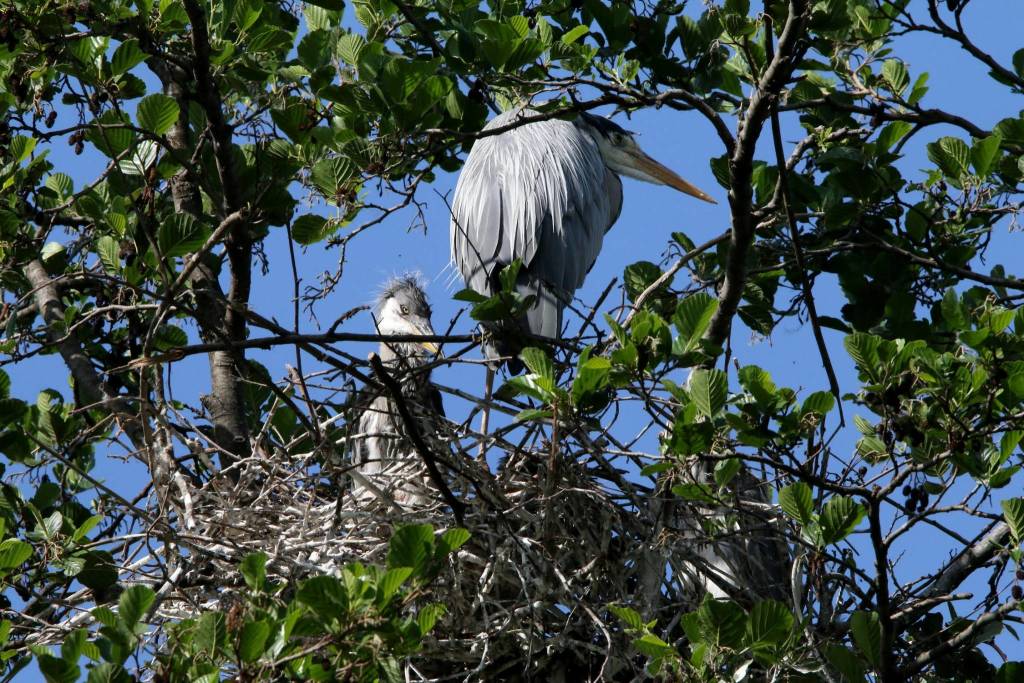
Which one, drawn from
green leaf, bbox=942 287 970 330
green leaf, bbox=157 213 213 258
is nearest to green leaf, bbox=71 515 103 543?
green leaf, bbox=157 213 213 258

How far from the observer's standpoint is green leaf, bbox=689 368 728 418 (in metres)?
2.89

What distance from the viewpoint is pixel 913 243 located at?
3.78 meters

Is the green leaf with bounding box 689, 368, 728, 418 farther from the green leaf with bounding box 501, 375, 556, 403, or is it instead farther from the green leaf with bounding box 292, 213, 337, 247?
the green leaf with bounding box 292, 213, 337, 247

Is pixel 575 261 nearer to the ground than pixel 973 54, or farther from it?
farther from it

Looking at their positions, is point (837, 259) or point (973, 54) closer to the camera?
point (973, 54)

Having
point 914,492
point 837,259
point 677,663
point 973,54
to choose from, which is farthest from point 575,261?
point 677,663

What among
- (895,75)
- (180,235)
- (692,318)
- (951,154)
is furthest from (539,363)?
(895,75)

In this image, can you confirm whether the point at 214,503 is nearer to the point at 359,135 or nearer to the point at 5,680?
the point at 5,680

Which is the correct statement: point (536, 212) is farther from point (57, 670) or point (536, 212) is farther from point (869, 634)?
point (57, 670)

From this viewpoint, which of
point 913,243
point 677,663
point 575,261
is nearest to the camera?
point 677,663

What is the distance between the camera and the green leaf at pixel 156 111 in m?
3.40

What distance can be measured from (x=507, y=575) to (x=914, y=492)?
1.07 meters

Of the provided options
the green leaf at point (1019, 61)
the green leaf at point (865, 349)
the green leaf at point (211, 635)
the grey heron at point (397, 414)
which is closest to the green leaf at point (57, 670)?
the green leaf at point (211, 635)

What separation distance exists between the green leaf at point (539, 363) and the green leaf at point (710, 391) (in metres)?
0.34
